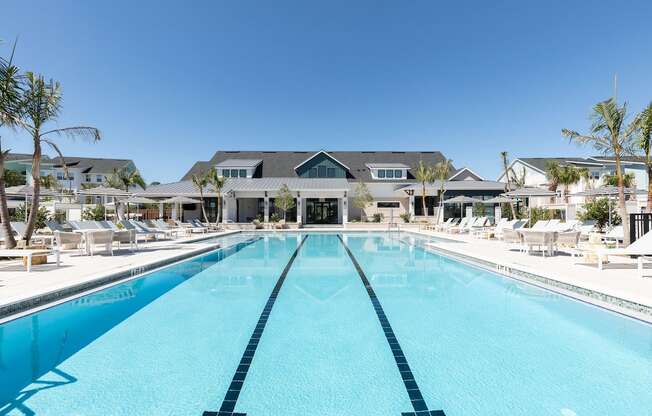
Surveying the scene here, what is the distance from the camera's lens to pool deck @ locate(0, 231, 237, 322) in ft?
19.9

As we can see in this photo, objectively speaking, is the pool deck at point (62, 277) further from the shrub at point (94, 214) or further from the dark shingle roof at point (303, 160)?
the dark shingle roof at point (303, 160)

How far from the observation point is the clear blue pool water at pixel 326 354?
3.50m

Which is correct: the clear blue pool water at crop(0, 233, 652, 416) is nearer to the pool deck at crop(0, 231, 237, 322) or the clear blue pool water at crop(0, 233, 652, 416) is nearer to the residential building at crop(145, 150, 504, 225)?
the pool deck at crop(0, 231, 237, 322)

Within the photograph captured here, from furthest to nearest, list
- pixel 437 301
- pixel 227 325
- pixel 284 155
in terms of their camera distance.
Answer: pixel 284 155
pixel 437 301
pixel 227 325

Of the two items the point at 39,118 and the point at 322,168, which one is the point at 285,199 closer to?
the point at 322,168

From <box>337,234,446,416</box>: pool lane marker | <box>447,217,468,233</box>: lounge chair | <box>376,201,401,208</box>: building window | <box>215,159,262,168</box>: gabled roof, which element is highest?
<box>215,159,262,168</box>: gabled roof

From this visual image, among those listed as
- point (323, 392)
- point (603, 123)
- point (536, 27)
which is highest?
point (536, 27)

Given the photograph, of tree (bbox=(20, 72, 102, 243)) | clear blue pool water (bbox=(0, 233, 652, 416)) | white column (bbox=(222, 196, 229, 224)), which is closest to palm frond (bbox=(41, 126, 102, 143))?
tree (bbox=(20, 72, 102, 243))

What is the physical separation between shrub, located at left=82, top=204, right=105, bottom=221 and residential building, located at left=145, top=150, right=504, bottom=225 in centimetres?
364

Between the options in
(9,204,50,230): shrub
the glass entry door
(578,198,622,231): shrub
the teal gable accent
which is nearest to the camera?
(578,198,622,231): shrub

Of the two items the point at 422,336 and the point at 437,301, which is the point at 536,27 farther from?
the point at 422,336

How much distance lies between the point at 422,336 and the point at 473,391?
1647 mm

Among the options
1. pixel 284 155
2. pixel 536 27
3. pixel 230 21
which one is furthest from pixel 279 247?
pixel 284 155

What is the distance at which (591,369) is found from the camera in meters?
4.16
